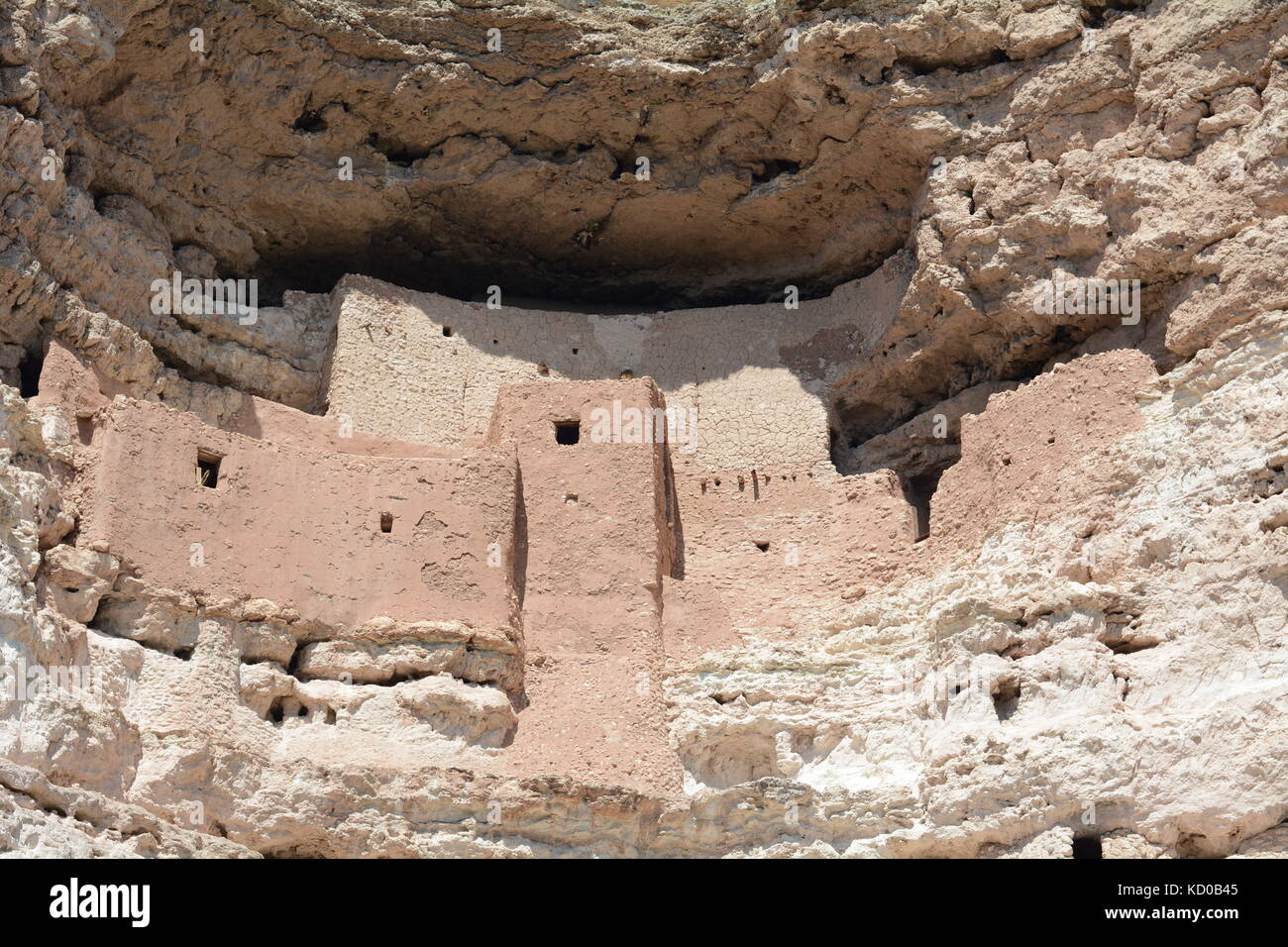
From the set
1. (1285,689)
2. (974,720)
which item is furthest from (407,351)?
(1285,689)

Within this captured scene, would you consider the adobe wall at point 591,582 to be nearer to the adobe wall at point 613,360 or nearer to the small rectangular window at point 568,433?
the small rectangular window at point 568,433

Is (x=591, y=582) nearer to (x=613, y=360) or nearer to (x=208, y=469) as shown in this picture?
(x=208, y=469)

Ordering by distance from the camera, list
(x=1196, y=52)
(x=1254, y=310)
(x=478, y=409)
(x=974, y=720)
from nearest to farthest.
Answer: (x=974, y=720)
(x=1254, y=310)
(x=1196, y=52)
(x=478, y=409)

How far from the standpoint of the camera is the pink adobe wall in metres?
18.0

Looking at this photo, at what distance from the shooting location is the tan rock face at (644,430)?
55.1 feet

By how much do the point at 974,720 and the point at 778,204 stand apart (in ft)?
22.4

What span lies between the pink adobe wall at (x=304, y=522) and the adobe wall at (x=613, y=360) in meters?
2.14

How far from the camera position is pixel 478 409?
2159cm

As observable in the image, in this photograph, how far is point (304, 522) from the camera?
18562mm

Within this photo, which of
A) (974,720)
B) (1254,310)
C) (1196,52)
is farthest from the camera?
(1196,52)

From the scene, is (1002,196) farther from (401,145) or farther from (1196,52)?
(401,145)

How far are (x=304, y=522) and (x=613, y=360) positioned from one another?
491 centimetres

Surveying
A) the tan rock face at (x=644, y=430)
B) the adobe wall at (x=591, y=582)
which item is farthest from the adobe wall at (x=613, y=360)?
the adobe wall at (x=591, y=582)

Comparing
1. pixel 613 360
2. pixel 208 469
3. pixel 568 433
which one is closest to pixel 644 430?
pixel 568 433
